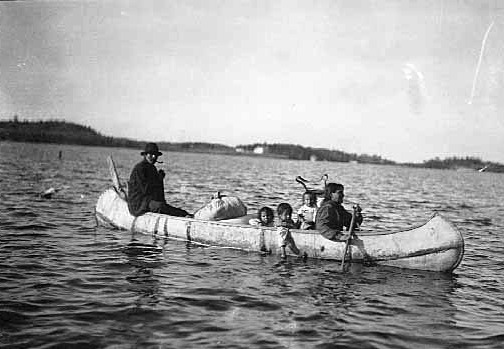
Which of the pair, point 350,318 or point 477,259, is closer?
point 350,318

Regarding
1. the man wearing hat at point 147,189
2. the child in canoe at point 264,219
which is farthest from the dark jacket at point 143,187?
the child in canoe at point 264,219

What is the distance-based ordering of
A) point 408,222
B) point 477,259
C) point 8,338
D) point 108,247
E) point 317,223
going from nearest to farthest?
point 8,338, point 317,223, point 108,247, point 477,259, point 408,222

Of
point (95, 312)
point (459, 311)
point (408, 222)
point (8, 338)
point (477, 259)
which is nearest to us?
point (8, 338)

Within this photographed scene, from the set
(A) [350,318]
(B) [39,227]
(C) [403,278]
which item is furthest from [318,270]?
(B) [39,227]

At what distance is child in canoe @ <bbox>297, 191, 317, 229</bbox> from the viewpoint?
456 inches

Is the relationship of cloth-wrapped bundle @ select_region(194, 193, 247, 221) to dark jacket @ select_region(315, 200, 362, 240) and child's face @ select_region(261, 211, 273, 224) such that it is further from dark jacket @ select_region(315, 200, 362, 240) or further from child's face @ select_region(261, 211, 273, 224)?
dark jacket @ select_region(315, 200, 362, 240)

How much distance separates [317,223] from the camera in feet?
34.7

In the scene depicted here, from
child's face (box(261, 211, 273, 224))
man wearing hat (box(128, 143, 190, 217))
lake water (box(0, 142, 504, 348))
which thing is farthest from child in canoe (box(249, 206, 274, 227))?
man wearing hat (box(128, 143, 190, 217))

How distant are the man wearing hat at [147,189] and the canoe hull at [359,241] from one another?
700 millimetres

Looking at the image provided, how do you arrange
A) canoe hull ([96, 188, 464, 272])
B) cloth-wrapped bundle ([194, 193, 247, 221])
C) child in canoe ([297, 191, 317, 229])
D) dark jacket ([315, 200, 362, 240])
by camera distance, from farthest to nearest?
1. cloth-wrapped bundle ([194, 193, 247, 221])
2. child in canoe ([297, 191, 317, 229])
3. dark jacket ([315, 200, 362, 240])
4. canoe hull ([96, 188, 464, 272])

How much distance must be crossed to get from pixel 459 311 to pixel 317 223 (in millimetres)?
3386

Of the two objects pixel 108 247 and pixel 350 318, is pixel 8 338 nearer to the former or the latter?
pixel 350 318

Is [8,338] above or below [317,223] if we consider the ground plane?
below

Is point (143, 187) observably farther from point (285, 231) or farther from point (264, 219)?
point (285, 231)
